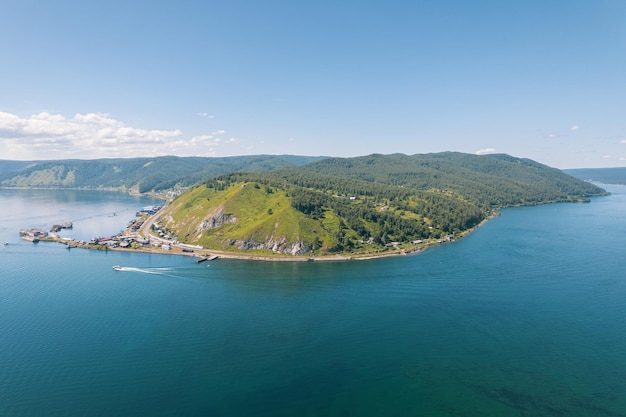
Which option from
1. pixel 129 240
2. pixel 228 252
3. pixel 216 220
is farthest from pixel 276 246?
pixel 129 240

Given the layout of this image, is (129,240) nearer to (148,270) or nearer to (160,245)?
(160,245)

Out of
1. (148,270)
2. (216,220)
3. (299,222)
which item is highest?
(299,222)

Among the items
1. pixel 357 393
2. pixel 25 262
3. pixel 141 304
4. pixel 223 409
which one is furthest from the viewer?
pixel 25 262

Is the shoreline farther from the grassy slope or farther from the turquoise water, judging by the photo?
the turquoise water

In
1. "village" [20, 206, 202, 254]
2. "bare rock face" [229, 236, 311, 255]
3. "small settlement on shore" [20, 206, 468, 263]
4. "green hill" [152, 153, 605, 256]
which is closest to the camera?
"small settlement on shore" [20, 206, 468, 263]

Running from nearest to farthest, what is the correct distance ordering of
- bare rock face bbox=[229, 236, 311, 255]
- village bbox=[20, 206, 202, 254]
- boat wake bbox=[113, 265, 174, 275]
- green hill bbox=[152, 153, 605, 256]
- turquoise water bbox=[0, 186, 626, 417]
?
turquoise water bbox=[0, 186, 626, 417]
boat wake bbox=[113, 265, 174, 275]
bare rock face bbox=[229, 236, 311, 255]
green hill bbox=[152, 153, 605, 256]
village bbox=[20, 206, 202, 254]

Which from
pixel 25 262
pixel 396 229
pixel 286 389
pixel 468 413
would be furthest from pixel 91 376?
pixel 396 229

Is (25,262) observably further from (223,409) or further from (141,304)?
→ (223,409)

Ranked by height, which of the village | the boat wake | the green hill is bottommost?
the boat wake

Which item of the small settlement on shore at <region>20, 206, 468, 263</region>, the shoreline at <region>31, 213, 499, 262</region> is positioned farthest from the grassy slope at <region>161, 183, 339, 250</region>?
the shoreline at <region>31, 213, 499, 262</region>
